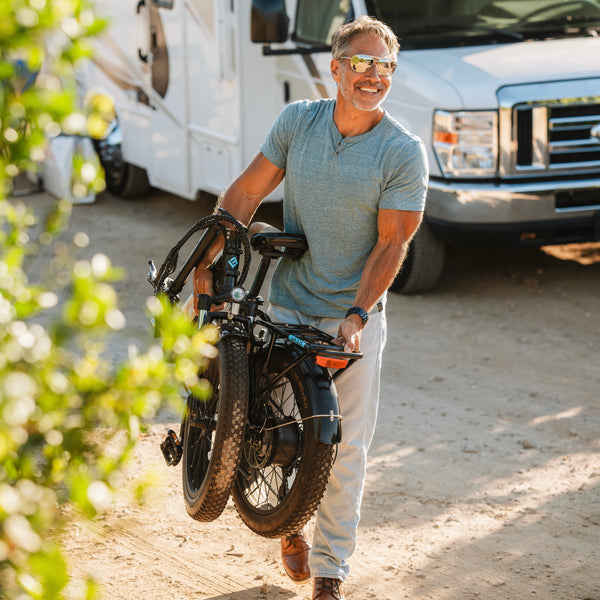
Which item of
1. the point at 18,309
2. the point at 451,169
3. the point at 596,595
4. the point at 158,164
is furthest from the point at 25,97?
the point at 158,164

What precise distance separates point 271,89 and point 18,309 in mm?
6799

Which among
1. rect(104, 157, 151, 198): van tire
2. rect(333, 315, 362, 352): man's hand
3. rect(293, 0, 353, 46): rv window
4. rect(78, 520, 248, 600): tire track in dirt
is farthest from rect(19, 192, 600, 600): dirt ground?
rect(104, 157, 151, 198): van tire

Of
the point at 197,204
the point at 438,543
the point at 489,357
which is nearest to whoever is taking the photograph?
the point at 438,543

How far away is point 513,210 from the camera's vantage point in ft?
22.6

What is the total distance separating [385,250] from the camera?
341cm

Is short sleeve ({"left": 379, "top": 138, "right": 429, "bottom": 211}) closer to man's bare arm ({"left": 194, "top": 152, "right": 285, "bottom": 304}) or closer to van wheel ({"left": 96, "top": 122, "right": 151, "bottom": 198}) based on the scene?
man's bare arm ({"left": 194, "top": 152, "right": 285, "bottom": 304})

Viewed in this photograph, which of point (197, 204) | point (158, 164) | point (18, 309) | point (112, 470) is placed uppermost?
point (18, 309)

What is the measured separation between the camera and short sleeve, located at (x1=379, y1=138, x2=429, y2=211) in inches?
133

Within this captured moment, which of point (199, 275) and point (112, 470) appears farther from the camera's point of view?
point (199, 275)

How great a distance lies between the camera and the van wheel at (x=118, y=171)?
1008 cm

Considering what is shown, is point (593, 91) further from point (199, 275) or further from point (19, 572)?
point (19, 572)

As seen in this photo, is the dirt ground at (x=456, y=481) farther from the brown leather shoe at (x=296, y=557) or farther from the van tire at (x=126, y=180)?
the van tire at (x=126, y=180)

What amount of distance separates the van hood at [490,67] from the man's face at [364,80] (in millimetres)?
3454

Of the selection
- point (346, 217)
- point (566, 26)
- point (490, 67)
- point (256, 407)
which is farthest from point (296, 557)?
point (566, 26)
